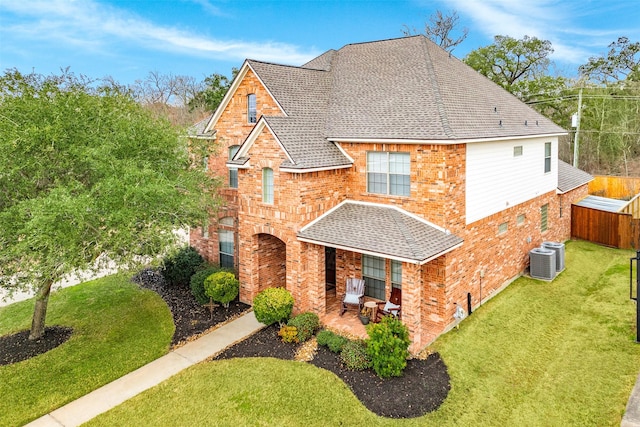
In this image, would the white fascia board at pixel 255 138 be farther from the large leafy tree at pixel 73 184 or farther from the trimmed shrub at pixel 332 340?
the trimmed shrub at pixel 332 340

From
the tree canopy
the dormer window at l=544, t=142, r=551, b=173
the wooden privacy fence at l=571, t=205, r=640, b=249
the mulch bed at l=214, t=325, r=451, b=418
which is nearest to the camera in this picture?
the mulch bed at l=214, t=325, r=451, b=418

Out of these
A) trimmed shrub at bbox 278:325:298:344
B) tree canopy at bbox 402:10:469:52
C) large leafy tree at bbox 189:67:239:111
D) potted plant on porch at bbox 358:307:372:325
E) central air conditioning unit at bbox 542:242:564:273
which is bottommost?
trimmed shrub at bbox 278:325:298:344

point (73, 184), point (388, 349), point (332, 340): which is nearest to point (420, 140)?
point (388, 349)

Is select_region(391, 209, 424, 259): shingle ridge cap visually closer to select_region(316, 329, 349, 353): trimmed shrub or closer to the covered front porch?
the covered front porch

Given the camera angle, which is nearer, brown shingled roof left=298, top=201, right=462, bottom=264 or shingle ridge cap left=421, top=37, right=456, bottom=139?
brown shingled roof left=298, top=201, right=462, bottom=264

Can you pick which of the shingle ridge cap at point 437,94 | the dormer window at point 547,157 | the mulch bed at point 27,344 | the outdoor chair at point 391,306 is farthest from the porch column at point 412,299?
the dormer window at point 547,157

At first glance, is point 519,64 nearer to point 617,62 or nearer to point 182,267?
point 617,62

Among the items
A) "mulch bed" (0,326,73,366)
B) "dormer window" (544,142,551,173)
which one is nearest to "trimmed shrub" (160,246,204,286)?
"mulch bed" (0,326,73,366)

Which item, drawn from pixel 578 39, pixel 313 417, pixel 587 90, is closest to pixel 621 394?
pixel 313 417
